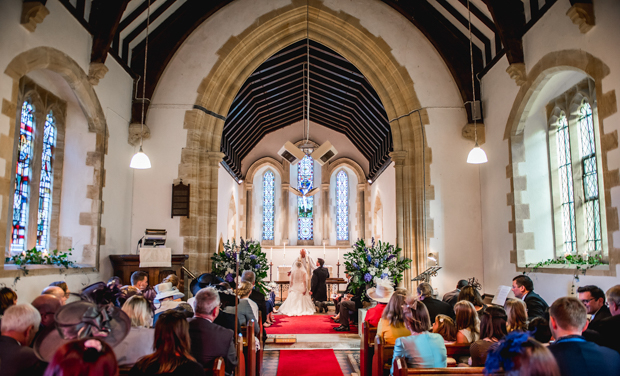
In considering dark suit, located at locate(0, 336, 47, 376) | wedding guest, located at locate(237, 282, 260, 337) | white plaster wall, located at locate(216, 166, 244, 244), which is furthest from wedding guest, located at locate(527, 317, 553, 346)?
white plaster wall, located at locate(216, 166, 244, 244)

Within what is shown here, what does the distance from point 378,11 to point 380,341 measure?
5717mm

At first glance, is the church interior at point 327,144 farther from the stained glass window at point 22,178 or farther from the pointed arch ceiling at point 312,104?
the pointed arch ceiling at point 312,104

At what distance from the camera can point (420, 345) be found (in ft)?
9.00

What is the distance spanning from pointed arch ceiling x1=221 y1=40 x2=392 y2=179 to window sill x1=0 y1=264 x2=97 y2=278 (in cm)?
489

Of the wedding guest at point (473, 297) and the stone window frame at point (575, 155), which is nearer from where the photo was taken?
the wedding guest at point (473, 297)

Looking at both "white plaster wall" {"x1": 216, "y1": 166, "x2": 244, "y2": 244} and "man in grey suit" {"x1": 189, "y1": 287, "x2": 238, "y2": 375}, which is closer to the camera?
"man in grey suit" {"x1": 189, "y1": 287, "x2": 238, "y2": 375}

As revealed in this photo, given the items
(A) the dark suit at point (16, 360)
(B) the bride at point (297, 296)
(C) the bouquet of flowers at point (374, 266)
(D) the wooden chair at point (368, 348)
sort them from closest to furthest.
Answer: (A) the dark suit at point (16, 360) → (D) the wooden chair at point (368, 348) → (C) the bouquet of flowers at point (374, 266) → (B) the bride at point (297, 296)

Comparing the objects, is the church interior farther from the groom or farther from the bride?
the groom

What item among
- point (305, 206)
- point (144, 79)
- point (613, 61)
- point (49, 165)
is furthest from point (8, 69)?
point (305, 206)

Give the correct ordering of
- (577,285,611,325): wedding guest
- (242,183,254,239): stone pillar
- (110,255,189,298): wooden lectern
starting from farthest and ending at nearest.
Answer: (242,183,254,239): stone pillar
(110,255,189,298): wooden lectern
(577,285,611,325): wedding guest

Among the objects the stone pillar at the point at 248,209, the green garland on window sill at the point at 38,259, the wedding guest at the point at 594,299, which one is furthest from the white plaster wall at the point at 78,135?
the stone pillar at the point at 248,209

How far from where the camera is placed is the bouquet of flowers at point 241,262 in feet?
22.4

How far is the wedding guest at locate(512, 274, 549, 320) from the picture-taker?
400cm

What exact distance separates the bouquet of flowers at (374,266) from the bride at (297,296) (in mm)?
2001
